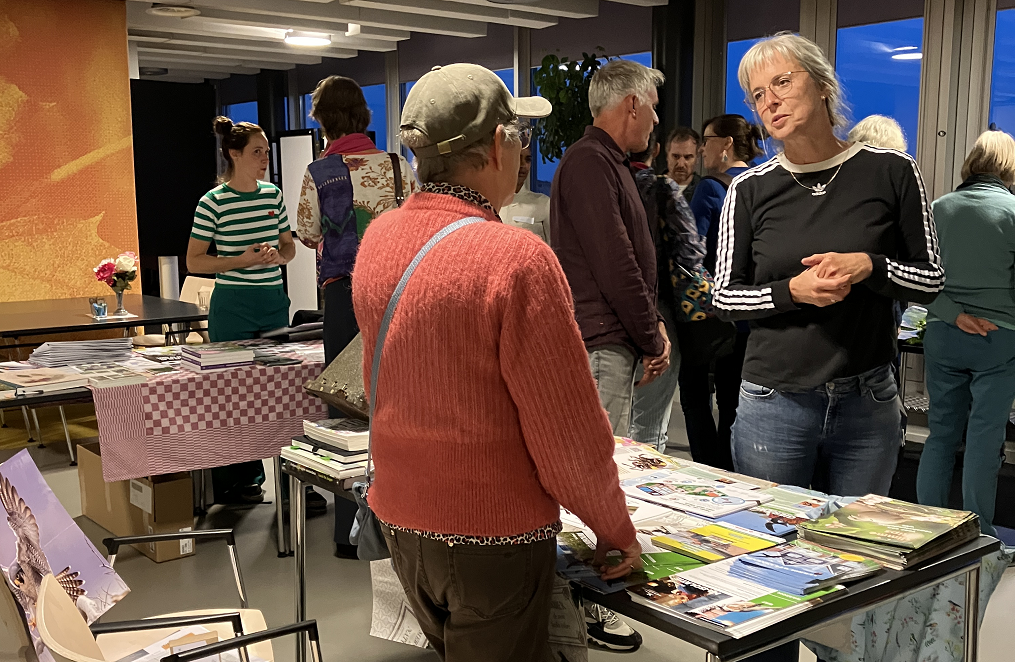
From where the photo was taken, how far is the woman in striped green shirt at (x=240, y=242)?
429 cm

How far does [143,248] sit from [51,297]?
1410 millimetres

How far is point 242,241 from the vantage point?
14.3 feet

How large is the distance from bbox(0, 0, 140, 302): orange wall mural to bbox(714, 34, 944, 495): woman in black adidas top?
5478 millimetres

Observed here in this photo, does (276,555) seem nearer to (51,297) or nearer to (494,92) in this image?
(494,92)

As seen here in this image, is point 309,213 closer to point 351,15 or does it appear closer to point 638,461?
point 638,461

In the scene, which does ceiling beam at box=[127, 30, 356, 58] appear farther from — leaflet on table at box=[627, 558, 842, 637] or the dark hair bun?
leaflet on table at box=[627, 558, 842, 637]

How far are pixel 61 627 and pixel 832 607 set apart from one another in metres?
1.37

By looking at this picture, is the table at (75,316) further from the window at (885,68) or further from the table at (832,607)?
the window at (885,68)

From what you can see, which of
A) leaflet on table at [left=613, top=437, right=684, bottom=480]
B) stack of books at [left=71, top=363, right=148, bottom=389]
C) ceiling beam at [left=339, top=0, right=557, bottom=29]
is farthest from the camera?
ceiling beam at [left=339, top=0, right=557, bottom=29]

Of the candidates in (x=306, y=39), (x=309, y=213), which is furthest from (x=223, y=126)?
(x=306, y=39)

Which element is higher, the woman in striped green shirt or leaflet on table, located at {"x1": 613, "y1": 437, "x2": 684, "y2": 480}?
the woman in striped green shirt

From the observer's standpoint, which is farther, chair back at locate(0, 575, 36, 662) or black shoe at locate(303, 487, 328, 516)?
black shoe at locate(303, 487, 328, 516)

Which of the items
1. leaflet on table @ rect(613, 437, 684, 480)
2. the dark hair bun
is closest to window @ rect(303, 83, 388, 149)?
the dark hair bun

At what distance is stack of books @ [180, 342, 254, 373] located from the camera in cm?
377
